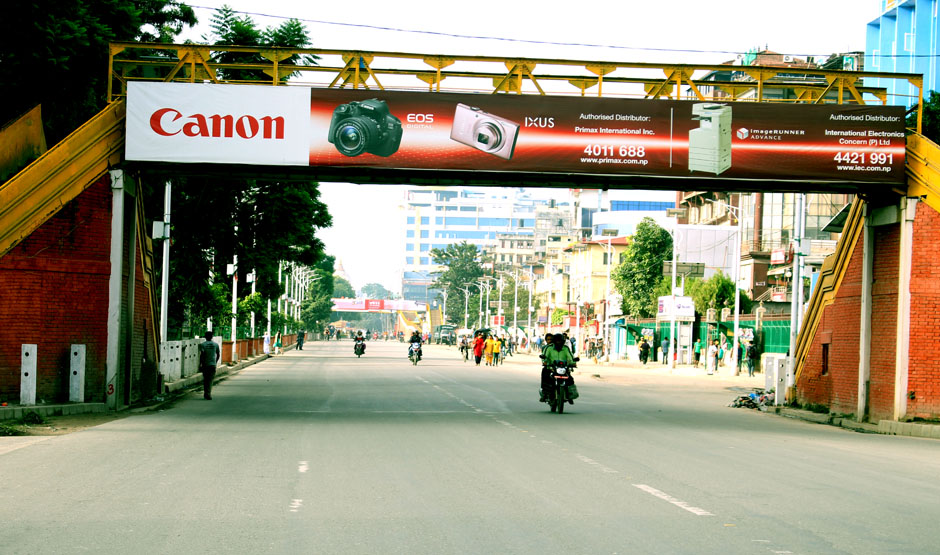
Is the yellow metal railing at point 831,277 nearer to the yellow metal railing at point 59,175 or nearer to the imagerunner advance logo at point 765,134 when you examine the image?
the imagerunner advance logo at point 765,134

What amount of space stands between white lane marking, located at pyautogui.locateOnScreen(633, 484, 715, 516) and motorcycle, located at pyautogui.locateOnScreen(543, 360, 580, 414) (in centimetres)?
1112

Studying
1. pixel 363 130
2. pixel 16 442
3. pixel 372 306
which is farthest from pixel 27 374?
pixel 372 306

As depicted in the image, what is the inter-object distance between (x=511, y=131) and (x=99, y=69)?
1316 centimetres

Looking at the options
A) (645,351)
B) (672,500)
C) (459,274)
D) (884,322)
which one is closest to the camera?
(672,500)

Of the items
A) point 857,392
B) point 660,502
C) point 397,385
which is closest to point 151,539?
point 660,502

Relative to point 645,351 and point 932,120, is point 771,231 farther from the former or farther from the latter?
point 932,120

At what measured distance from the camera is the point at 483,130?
68.5 feet

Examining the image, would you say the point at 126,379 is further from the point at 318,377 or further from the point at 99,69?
the point at 318,377

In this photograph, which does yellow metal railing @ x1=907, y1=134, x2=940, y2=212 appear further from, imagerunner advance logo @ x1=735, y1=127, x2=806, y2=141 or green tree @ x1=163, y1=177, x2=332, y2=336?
green tree @ x1=163, y1=177, x2=332, y2=336

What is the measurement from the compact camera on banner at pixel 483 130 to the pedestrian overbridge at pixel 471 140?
0.10ft

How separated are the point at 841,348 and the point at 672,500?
1469 cm

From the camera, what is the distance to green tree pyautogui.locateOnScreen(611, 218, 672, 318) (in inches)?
3157

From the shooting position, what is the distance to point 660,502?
31.5 feet

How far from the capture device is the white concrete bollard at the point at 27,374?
61.3 ft
